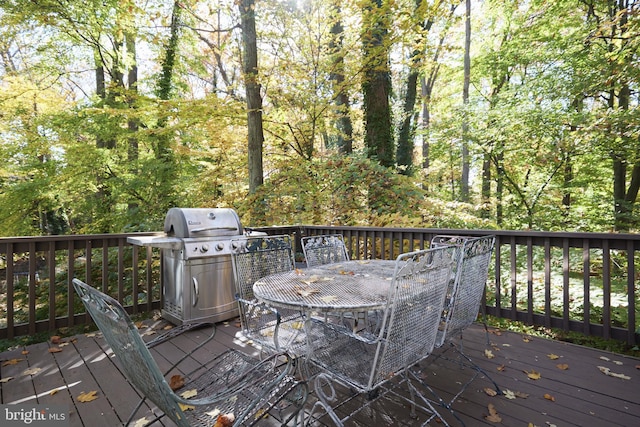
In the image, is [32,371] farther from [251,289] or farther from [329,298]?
[329,298]

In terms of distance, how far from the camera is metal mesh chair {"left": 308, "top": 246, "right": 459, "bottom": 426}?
1409 mm

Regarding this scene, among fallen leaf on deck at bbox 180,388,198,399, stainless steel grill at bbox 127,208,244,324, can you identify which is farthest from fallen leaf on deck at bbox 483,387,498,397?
stainless steel grill at bbox 127,208,244,324

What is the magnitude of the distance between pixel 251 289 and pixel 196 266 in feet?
3.84

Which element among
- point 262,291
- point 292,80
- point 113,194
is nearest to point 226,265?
point 262,291

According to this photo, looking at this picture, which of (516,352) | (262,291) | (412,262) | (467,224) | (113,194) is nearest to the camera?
(412,262)

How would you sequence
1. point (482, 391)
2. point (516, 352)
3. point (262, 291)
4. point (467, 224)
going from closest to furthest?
point (262, 291), point (482, 391), point (516, 352), point (467, 224)

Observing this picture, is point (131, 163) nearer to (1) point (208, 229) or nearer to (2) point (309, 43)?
(2) point (309, 43)

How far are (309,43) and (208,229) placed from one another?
4749 mm

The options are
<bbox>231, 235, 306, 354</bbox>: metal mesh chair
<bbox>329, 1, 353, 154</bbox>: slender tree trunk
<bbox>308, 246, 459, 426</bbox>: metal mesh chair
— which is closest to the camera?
<bbox>308, 246, 459, 426</bbox>: metal mesh chair

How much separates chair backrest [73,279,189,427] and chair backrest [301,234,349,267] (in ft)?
5.68

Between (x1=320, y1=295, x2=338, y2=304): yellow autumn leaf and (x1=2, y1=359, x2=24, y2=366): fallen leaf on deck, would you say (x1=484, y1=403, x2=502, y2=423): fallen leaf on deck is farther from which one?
(x1=2, y1=359, x2=24, y2=366): fallen leaf on deck

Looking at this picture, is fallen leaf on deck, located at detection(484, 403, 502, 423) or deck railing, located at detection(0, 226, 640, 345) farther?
deck railing, located at detection(0, 226, 640, 345)

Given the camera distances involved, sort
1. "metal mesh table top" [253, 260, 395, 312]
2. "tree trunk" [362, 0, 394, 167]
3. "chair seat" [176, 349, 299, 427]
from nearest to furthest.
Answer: "chair seat" [176, 349, 299, 427]
"metal mesh table top" [253, 260, 395, 312]
"tree trunk" [362, 0, 394, 167]

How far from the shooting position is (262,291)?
1.74 metres
